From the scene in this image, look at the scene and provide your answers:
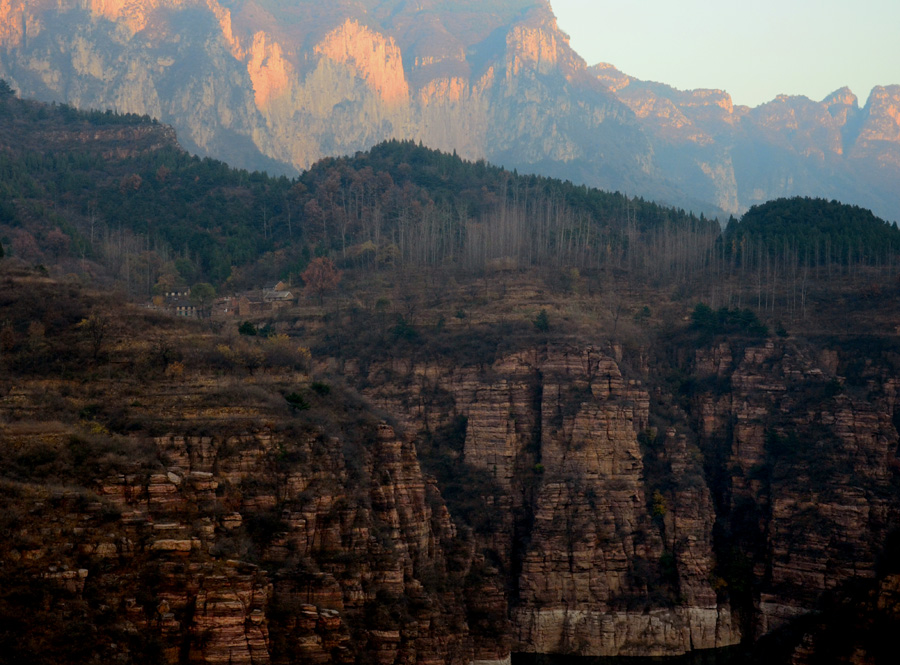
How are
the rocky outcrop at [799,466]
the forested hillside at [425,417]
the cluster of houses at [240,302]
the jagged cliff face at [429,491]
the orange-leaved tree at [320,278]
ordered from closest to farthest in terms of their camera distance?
the jagged cliff face at [429,491] → the forested hillside at [425,417] → the rocky outcrop at [799,466] → the cluster of houses at [240,302] → the orange-leaved tree at [320,278]

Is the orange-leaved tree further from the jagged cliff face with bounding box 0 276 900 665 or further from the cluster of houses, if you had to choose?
the jagged cliff face with bounding box 0 276 900 665

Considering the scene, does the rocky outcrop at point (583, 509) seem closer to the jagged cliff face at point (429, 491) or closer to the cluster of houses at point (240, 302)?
the jagged cliff face at point (429, 491)

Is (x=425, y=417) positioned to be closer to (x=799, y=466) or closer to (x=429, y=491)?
(x=429, y=491)

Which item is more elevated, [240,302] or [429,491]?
[240,302]

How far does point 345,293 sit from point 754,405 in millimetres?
32003

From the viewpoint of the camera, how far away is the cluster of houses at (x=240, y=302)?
9700cm

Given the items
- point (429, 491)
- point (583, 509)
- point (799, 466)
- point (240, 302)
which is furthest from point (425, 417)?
point (799, 466)

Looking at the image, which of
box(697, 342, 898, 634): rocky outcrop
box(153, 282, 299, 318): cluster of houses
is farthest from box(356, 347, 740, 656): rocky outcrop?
box(153, 282, 299, 318): cluster of houses

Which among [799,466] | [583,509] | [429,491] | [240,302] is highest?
[240,302]

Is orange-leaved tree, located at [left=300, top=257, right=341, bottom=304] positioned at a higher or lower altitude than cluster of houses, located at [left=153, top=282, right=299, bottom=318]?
higher

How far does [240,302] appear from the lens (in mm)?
99312

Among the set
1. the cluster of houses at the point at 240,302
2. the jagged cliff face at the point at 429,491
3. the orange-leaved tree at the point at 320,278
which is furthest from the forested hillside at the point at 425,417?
the cluster of houses at the point at 240,302

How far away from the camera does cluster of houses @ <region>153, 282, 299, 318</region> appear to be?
9700 centimetres

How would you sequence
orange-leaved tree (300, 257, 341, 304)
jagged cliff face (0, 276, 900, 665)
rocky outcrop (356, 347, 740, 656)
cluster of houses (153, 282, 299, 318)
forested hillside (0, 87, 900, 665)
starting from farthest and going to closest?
orange-leaved tree (300, 257, 341, 304) < cluster of houses (153, 282, 299, 318) < rocky outcrop (356, 347, 740, 656) < forested hillside (0, 87, 900, 665) < jagged cliff face (0, 276, 900, 665)
